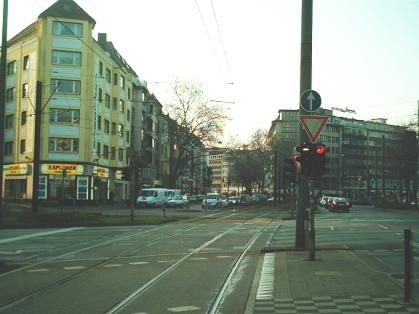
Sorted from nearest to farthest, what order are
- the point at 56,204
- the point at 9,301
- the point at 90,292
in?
the point at 9,301
the point at 90,292
the point at 56,204

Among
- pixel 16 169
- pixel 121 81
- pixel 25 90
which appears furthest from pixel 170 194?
pixel 25 90

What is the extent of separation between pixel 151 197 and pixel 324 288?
5719 cm

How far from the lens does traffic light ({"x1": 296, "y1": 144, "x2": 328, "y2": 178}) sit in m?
14.0

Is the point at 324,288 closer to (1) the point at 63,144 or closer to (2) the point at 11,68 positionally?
(1) the point at 63,144

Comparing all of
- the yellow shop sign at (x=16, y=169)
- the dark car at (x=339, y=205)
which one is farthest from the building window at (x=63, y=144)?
the dark car at (x=339, y=205)

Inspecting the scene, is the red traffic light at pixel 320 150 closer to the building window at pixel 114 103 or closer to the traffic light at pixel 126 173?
the traffic light at pixel 126 173

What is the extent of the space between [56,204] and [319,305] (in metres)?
49.1

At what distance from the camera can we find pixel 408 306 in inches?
315

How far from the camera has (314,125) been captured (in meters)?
14.7

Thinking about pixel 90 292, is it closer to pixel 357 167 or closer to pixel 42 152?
pixel 42 152

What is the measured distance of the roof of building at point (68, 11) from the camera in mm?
59816

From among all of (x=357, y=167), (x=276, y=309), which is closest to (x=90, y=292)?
(x=276, y=309)

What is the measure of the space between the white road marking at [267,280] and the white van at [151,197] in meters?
51.7

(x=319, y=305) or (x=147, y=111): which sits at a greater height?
(x=147, y=111)
